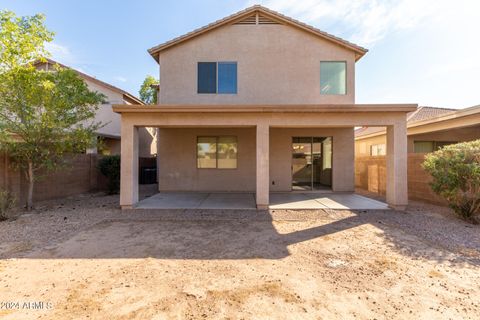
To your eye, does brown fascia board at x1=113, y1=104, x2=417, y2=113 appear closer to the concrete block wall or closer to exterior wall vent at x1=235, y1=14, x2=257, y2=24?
the concrete block wall

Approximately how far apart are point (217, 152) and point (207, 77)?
3618 millimetres

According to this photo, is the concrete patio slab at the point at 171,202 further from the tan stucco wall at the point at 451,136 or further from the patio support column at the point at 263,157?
the tan stucco wall at the point at 451,136

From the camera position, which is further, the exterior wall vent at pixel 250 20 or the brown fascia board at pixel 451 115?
the exterior wall vent at pixel 250 20

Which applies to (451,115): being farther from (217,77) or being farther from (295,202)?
(217,77)

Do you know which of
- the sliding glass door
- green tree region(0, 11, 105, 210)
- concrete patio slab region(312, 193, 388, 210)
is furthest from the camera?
the sliding glass door

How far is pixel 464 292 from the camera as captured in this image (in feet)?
9.73

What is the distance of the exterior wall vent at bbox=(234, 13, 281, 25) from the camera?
34.0ft

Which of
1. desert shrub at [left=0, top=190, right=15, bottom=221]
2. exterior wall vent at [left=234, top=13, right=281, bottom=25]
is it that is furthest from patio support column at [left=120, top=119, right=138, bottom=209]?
exterior wall vent at [left=234, top=13, right=281, bottom=25]

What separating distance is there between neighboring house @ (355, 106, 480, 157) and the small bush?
14.2 meters

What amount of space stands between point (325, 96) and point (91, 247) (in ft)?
33.8

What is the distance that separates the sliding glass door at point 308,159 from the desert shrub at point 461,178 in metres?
4.46

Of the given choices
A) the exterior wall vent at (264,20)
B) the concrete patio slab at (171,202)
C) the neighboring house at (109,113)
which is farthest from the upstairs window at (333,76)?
the neighboring house at (109,113)

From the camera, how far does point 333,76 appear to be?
10.4 m

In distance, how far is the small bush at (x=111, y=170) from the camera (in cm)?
1012
